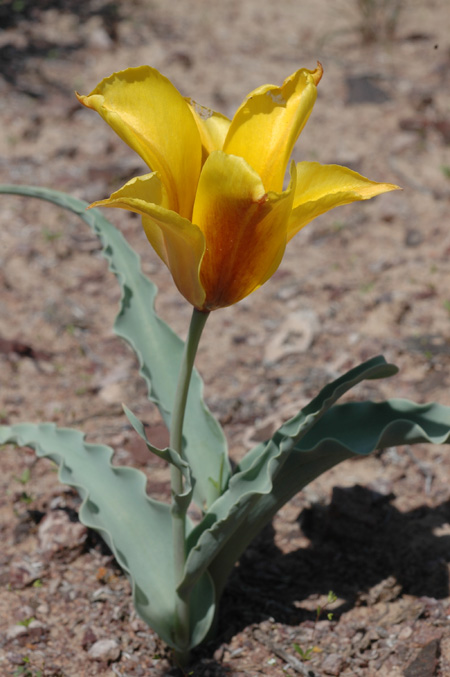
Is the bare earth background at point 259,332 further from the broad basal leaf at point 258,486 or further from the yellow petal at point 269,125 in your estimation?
the yellow petal at point 269,125

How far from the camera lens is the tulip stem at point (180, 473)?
122cm

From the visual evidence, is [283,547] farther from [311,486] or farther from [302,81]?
[302,81]

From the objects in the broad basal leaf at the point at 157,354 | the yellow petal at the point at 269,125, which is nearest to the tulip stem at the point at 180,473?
the broad basal leaf at the point at 157,354

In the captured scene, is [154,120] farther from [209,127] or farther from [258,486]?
[258,486]

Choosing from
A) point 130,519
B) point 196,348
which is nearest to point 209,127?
point 196,348

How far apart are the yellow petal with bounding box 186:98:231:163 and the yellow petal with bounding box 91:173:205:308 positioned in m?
0.16

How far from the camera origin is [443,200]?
333 centimetres

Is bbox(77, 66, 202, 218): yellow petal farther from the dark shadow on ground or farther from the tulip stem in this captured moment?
the dark shadow on ground

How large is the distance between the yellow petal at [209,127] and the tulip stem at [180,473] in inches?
10.3

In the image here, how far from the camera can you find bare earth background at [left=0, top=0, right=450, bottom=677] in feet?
5.56

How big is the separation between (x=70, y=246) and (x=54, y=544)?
1624mm

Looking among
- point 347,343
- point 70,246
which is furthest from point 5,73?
point 347,343

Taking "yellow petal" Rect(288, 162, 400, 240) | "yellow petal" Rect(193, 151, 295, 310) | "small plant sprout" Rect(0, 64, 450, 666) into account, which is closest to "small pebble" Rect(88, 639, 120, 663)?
"small plant sprout" Rect(0, 64, 450, 666)

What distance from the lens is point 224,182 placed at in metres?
1.05
